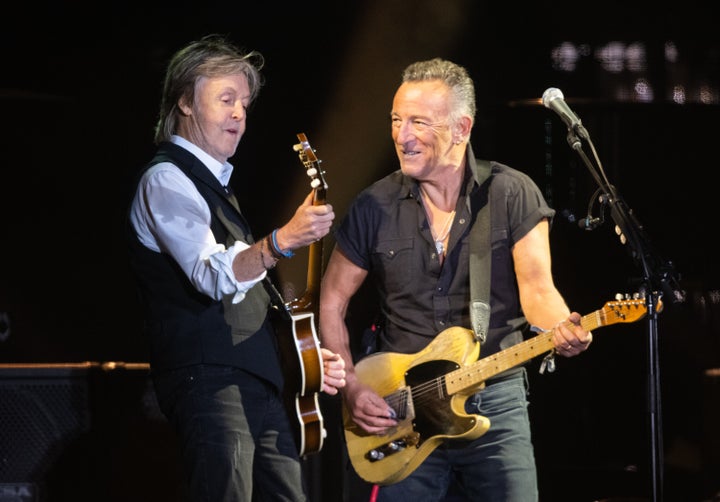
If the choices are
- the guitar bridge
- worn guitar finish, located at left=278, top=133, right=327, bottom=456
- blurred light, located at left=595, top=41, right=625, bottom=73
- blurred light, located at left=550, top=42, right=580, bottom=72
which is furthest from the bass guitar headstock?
blurred light, located at left=595, top=41, right=625, bottom=73

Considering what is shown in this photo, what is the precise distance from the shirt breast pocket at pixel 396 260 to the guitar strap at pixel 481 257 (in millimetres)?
264

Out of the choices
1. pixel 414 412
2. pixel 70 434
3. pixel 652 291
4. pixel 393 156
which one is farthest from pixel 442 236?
pixel 70 434

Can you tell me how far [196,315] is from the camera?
3115 mm

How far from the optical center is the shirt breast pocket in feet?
12.8

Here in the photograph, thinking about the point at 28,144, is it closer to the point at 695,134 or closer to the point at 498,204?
the point at 498,204

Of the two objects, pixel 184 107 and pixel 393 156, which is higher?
pixel 393 156

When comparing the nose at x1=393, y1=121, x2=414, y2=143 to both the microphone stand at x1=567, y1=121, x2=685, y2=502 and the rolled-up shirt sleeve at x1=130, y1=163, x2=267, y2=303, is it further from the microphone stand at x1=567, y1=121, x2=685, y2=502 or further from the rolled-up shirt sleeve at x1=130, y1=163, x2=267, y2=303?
the rolled-up shirt sleeve at x1=130, y1=163, x2=267, y2=303

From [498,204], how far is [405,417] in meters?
0.95

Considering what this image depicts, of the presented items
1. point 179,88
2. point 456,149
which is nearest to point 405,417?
point 456,149

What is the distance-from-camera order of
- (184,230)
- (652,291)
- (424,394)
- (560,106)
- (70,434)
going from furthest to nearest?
1. (70,434)
2. (424,394)
3. (560,106)
4. (652,291)
5. (184,230)

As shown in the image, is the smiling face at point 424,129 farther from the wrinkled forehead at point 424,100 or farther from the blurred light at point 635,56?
the blurred light at point 635,56

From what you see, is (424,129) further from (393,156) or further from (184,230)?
(393,156)

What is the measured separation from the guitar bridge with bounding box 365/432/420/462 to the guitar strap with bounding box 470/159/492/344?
0.49 meters

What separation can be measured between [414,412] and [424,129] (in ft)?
3.81
